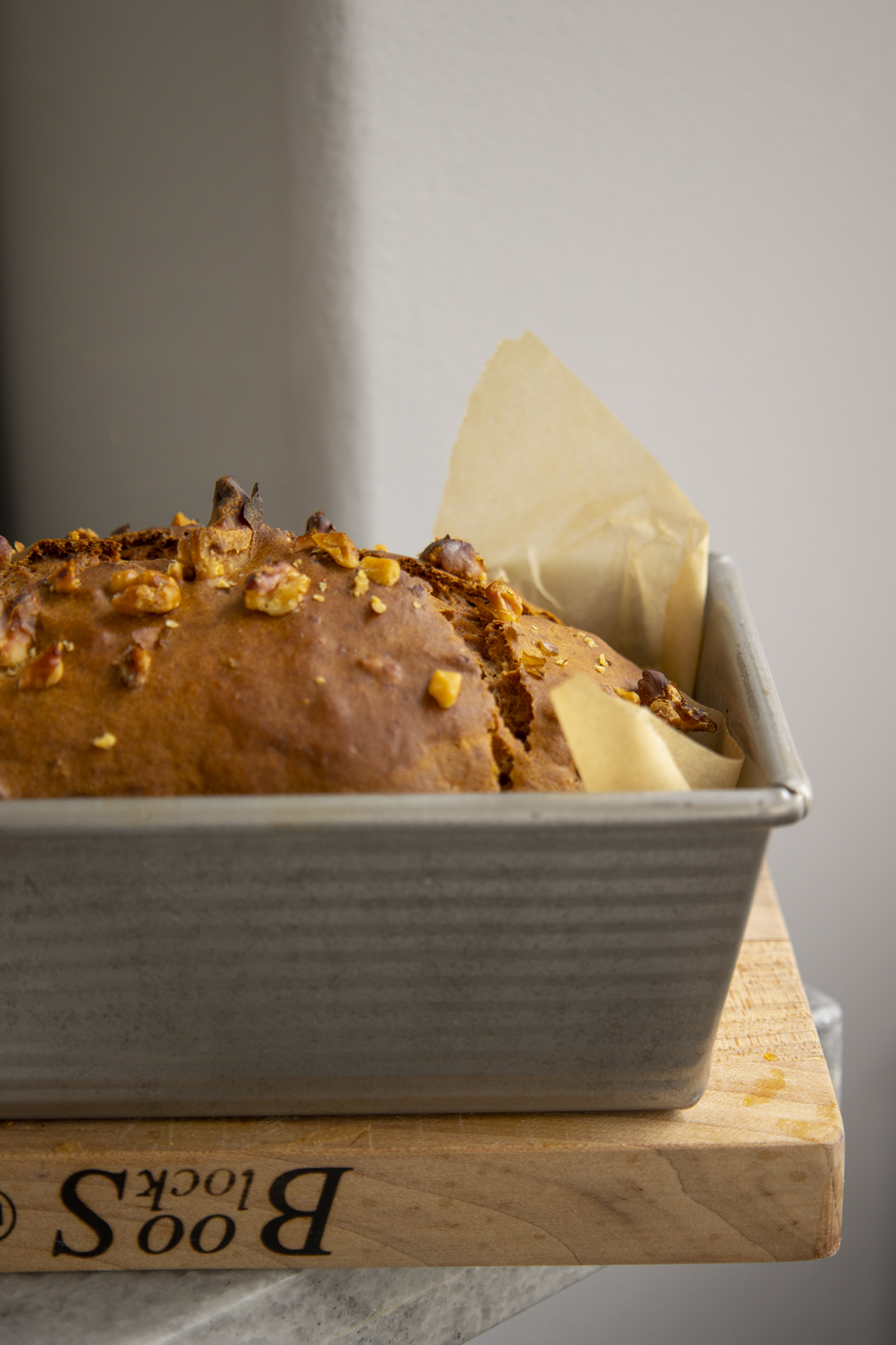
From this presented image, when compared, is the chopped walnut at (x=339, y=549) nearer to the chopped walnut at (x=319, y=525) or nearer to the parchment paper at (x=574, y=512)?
the chopped walnut at (x=319, y=525)

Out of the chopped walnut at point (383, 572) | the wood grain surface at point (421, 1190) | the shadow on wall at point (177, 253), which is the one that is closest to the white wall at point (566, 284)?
the shadow on wall at point (177, 253)

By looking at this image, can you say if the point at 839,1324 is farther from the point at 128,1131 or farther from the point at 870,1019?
A: the point at 128,1131

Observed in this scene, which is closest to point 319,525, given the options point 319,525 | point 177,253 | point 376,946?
point 319,525

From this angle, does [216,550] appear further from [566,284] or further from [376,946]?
[566,284]

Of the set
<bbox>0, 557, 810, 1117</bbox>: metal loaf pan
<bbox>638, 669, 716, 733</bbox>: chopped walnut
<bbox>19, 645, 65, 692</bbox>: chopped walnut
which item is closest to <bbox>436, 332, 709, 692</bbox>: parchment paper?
<bbox>638, 669, 716, 733</bbox>: chopped walnut

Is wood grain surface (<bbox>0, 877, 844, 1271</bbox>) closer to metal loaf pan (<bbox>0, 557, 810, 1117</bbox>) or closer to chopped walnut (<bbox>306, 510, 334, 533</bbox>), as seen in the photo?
metal loaf pan (<bbox>0, 557, 810, 1117</bbox>)

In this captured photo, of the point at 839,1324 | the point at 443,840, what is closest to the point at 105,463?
the point at 443,840

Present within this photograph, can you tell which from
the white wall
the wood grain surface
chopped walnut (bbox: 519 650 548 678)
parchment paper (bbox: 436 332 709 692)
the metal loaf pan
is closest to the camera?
the metal loaf pan
